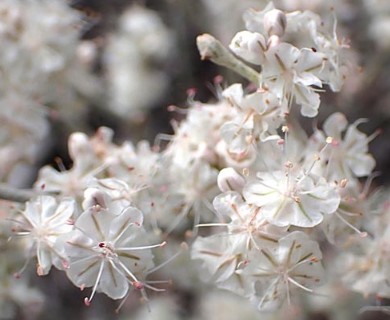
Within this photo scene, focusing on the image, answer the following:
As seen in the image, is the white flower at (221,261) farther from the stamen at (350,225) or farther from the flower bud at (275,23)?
the flower bud at (275,23)

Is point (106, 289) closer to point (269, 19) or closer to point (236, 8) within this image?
point (269, 19)

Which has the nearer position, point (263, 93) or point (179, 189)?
point (263, 93)

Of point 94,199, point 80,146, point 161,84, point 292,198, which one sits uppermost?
point 161,84

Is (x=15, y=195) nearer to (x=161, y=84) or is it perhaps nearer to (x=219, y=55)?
(x=219, y=55)

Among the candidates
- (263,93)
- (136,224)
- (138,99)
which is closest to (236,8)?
(138,99)

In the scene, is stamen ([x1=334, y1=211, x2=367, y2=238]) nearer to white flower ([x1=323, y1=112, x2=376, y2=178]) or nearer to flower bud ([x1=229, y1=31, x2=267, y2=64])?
white flower ([x1=323, y1=112, x2=376, y2=178])

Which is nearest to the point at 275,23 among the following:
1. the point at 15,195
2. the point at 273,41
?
the point at 273,41

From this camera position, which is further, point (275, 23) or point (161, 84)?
point (161, 84)
